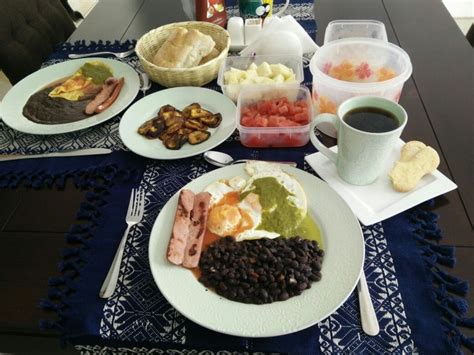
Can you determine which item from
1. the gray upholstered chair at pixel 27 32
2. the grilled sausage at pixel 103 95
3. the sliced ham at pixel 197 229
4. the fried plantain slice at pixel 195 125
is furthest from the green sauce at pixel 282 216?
the gray upholstered chair at pixel 27 32

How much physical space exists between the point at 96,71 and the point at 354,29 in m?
1.06

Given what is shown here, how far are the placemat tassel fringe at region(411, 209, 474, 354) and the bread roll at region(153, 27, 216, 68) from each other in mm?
964

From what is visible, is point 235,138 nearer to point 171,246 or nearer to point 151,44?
point 171,246

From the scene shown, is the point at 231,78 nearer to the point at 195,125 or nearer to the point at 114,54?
the point at 195,125

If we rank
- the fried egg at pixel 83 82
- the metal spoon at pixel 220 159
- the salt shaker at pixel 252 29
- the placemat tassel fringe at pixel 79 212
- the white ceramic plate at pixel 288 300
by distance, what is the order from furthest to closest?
the salt shaker at pixel 252 29
the fried egg at pixel 83 82
the metal spoon at pixel 220 159
the placemat tassel fringe at pixel 79 212
the white ceramic plate at pixel 288 300

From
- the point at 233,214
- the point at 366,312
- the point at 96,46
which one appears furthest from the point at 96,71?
the point at 366,312

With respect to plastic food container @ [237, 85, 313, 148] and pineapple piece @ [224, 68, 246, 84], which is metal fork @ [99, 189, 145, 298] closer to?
plastic food container @ [237, 85, 313, 148]

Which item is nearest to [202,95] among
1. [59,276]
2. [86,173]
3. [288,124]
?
[288,124]

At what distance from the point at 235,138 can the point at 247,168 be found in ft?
0.72

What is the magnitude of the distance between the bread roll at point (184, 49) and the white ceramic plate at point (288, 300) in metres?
0.70

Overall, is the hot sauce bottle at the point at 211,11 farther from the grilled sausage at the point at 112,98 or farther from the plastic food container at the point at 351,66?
the plastic food container at the point at 351,66

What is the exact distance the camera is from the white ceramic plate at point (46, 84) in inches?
52.8

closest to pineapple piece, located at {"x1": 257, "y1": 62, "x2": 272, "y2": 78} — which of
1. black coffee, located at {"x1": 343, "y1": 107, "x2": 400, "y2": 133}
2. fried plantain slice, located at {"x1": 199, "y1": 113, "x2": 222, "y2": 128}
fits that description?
fried plantain slice, located at {"x1": 199, "y1": 113, "x2": 222, "y2": 128}

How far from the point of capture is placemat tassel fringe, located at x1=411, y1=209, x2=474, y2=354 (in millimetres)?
801
